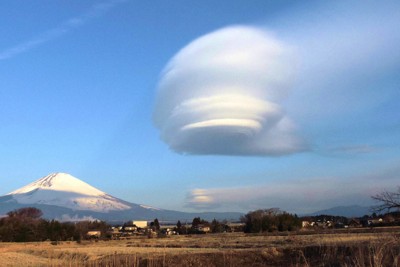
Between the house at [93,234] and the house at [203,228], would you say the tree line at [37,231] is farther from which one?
the house at [203,228]

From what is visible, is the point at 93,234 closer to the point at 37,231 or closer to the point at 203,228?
the point at 37,231

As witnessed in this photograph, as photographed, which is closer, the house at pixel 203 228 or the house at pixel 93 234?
the house at pixel 93 234

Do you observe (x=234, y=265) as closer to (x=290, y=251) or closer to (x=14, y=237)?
(x=290, y=251)

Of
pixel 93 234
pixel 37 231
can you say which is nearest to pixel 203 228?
pixel 93 234

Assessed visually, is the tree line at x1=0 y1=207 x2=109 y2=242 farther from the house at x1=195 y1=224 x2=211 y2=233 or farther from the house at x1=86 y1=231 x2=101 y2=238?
the house at x1=195 y1=224 x2=211 y2=233

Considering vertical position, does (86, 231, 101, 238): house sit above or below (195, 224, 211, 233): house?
below

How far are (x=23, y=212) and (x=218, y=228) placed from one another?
6019 cm

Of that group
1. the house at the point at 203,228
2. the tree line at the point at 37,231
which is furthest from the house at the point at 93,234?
the house at the point at 203,228

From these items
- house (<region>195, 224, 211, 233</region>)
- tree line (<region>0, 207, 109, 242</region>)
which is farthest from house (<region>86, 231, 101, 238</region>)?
house (<region>195, 224, 211, 233</region>)

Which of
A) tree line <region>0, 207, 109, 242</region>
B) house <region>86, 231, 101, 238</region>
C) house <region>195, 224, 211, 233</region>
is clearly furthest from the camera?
house <region>195, 224, 211, 233</region>

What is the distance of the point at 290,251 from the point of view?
32094 mm

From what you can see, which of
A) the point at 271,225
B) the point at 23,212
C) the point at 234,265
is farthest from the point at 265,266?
the point at 23,212

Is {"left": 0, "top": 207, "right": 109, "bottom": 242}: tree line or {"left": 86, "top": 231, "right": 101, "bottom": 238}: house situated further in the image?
{"left": 86, "top": 231, "right": 101, "bottom": 238}: house

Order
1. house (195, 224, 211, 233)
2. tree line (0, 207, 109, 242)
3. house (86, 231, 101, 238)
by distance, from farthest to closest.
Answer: house (195, 224, 211, 233) → house (86, 231, 101, 238) → tree line (0, 207, 109, 242)
